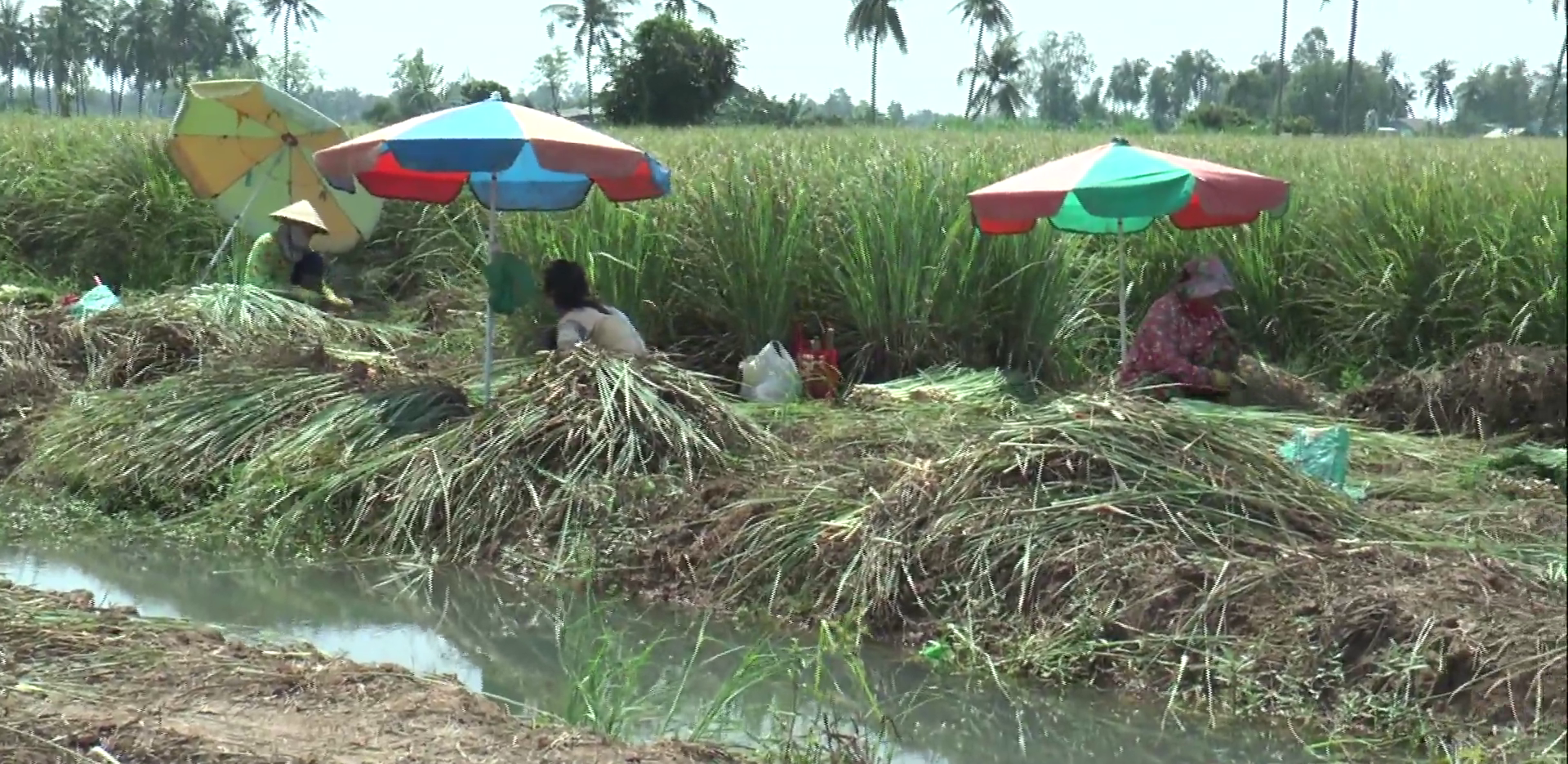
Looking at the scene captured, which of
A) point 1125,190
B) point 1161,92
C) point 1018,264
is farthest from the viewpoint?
point 1161,92

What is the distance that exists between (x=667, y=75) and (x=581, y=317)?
2895 cm

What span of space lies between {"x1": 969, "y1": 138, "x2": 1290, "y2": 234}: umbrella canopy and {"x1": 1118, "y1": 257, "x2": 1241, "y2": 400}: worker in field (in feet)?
1.19

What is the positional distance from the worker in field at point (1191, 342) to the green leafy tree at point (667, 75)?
28652mm

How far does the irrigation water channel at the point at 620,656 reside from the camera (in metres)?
4.45

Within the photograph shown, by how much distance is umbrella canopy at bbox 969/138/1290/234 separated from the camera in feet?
24.5

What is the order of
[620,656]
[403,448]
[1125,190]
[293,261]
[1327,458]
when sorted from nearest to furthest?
[620,656] → [1327,458] → [403,448] → [1125,190] → [293,261]

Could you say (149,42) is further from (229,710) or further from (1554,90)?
(1554,90)

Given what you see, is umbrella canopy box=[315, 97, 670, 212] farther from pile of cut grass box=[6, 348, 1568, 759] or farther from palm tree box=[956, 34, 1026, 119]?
palm tree box=[956, 34, 1026, 119]

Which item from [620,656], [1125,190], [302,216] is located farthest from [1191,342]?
[302,216]

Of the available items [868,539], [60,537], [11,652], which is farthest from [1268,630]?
[60,537]

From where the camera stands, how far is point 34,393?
28.0 feet

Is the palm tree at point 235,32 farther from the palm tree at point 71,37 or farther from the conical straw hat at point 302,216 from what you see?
the conical straw hat at point 302,216

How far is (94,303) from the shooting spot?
9789mm

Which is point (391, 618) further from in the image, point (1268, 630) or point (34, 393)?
point (34, 393)
